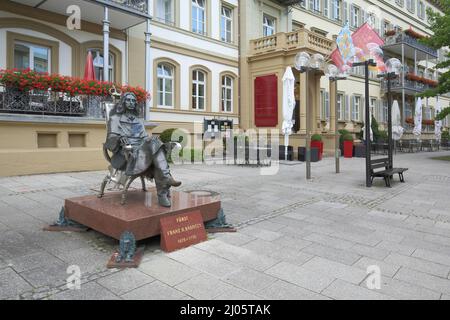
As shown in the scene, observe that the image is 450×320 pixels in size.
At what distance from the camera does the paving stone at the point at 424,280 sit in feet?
10.1

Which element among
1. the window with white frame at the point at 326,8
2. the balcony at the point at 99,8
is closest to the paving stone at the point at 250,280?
the balcony at the point at 99,8

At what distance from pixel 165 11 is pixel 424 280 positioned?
16129mm

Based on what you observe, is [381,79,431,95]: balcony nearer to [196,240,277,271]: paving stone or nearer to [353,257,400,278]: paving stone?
[353,257,400,278]: paving stone

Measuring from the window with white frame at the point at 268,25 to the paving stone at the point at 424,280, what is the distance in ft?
64.3

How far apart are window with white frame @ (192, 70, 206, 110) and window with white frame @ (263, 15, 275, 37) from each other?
548cm

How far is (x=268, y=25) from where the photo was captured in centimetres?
2142

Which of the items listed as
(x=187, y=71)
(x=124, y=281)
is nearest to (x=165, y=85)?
(x=187, y=71)

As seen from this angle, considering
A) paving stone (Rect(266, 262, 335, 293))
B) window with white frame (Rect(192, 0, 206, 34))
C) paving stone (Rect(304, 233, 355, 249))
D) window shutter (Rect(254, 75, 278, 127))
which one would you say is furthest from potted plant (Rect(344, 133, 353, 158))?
paving stone (Rect(266, 262, 335, 293))

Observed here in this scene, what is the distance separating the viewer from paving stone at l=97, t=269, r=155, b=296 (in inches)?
116

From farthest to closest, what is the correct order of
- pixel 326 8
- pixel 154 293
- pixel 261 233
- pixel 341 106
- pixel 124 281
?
pixel 341 106
pixel 326 8
pixel 261 233
pixel 124 281
pixel 154 293

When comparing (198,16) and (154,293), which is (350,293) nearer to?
(154,293)
